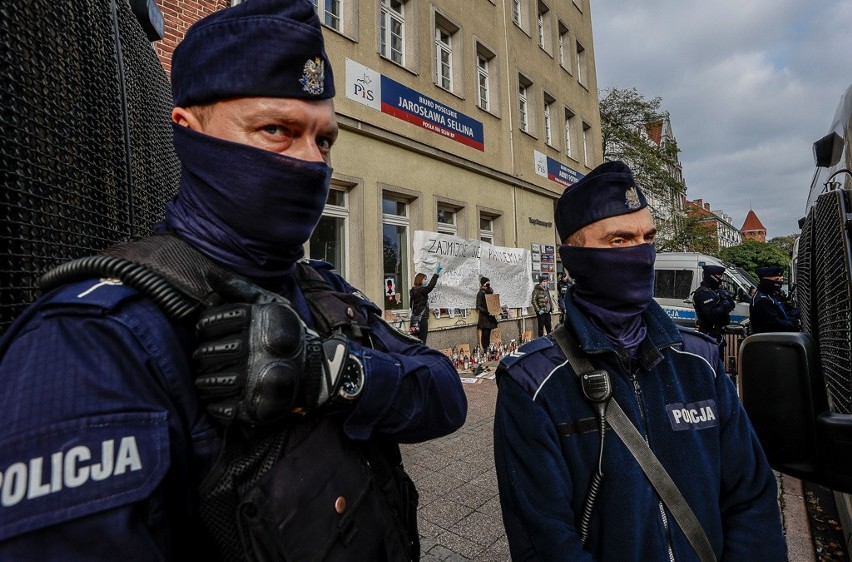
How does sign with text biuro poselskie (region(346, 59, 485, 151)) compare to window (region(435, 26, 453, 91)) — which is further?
window (region(435, 26, 453, 91))

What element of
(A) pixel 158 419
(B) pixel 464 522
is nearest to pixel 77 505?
(A) pixel 158 419

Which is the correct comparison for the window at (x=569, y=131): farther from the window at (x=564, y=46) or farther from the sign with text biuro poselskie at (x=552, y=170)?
the window at (x=564, y=46)

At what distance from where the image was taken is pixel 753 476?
155 cm

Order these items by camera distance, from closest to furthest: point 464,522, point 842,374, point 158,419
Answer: point 158,419, point 842,374, point 464,522

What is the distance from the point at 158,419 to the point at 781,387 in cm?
175

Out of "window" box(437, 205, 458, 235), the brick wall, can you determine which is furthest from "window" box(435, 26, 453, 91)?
the brick wall

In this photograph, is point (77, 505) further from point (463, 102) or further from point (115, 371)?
point (463, 102)

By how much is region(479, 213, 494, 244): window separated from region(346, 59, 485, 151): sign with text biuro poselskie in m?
1.94

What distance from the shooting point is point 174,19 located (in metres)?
5.17

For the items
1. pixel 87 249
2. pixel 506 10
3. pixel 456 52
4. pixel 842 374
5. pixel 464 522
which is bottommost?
pixel 464 522

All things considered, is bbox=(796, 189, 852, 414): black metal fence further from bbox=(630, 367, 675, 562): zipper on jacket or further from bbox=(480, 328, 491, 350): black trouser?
bbox=(480, 328, 491, 350): black trouser

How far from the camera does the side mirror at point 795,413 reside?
4.58 feet

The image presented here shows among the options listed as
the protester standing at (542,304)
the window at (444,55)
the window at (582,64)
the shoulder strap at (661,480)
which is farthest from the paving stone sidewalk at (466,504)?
the window at (582,64)

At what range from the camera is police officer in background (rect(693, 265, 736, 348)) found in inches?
303
